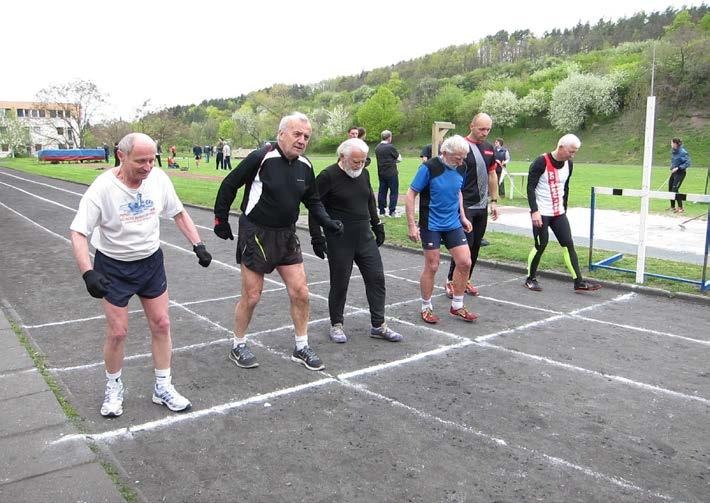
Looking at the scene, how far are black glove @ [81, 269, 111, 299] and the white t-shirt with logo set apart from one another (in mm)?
297

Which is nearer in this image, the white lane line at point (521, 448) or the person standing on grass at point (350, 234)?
the white lane line at point (521, 448)

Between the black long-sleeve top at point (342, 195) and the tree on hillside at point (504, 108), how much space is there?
72831 millimetres

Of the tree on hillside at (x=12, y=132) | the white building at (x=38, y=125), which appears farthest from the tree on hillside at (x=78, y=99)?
the tree on hillside at (x=12, y=132)

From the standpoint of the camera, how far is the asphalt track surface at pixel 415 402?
10.7ft

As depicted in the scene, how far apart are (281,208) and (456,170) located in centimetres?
234

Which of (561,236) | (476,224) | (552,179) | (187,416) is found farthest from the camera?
(561,236)

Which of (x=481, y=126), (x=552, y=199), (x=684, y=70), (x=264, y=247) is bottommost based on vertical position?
(x=264, y=247)

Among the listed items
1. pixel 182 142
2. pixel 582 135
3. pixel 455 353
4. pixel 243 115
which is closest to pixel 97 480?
pixel 455 353

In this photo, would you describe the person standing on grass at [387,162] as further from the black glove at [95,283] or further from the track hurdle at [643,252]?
the black glove at [95,283]

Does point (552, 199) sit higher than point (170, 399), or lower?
higher

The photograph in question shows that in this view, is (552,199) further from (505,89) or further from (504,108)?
(505,89)

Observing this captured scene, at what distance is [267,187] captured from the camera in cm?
469

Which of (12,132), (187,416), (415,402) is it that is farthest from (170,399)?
(12,132)

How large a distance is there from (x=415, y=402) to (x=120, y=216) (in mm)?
2473
